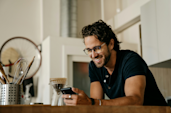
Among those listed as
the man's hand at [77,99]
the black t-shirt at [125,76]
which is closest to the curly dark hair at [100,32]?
the black t-shirt at [125,76]

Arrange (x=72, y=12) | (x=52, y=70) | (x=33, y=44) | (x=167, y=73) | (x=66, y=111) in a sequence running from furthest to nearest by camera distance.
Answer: (x=72, y=12) → (x=33, y=44) → (x=52, y=70) → (x=167, y=73) → (x=66, y=111)

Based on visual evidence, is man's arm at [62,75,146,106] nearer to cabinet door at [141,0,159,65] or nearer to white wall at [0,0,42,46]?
cabinet door at [141,0,159,65]

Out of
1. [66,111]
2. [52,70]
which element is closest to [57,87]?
[66,111]

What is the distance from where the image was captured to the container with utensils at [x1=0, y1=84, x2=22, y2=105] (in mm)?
972

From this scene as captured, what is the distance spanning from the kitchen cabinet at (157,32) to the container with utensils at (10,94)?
1.24m

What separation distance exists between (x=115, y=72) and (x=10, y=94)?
→ 0.65 metres

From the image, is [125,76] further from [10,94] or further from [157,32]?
Answer: [157,32]

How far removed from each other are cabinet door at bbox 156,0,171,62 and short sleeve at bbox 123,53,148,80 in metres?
0.66

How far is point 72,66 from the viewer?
8.82 feet

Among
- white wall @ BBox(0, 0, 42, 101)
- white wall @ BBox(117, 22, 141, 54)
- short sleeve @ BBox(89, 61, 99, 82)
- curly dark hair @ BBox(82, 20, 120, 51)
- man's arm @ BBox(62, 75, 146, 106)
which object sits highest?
white wall @ BBox(0, 0, 42, 101)

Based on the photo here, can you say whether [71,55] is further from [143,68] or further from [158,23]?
[143,68]

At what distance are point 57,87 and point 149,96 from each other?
0.50 meters

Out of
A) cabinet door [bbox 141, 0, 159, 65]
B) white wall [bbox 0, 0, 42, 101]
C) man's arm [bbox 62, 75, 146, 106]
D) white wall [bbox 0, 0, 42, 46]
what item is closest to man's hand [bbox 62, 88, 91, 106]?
man's arm [bbox 62, 75, 146, 106]

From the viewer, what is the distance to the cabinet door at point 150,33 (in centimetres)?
193
